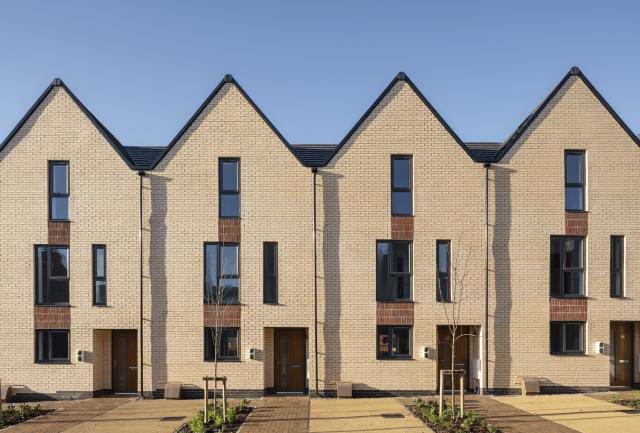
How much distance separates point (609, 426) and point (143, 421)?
39.5 ft

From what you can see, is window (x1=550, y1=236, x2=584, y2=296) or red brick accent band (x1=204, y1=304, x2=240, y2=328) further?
window (x1=550, y1=236, x2=584, y2=296)

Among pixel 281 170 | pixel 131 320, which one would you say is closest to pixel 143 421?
pixel 131 320

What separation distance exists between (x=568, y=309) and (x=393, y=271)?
5.89 metres

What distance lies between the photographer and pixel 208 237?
1541 centimetres

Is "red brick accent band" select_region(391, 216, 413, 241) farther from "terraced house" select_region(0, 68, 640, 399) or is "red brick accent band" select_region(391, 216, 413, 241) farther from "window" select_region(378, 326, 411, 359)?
"window" select_region(378, 326, 411, 359)

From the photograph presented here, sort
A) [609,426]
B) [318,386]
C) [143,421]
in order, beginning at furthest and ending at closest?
[318,386] → [143,421] → [609,426]

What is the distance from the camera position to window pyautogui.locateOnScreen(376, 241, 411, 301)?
1540cm

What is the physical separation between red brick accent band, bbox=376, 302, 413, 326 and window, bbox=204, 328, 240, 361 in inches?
188

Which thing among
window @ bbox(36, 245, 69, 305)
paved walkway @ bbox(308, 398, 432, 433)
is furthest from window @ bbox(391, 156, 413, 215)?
window @ bbox(36, 245, 69, 305)

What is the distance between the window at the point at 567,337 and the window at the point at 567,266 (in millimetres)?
1053

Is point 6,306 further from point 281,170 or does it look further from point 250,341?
point 281,170

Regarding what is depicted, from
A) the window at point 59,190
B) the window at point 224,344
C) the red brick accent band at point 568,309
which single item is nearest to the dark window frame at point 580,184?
the red brick accent band at point 568,309

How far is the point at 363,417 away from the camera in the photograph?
12531 millimetres

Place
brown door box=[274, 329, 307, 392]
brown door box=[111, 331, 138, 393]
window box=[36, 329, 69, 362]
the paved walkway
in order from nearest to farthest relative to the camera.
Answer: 1. the paved walkway
2. window box=[36, 329, 69, 362]
3. brown door box=[274, 329, 307, 392]
4. brown door box=[111, 331, 138, 393]
